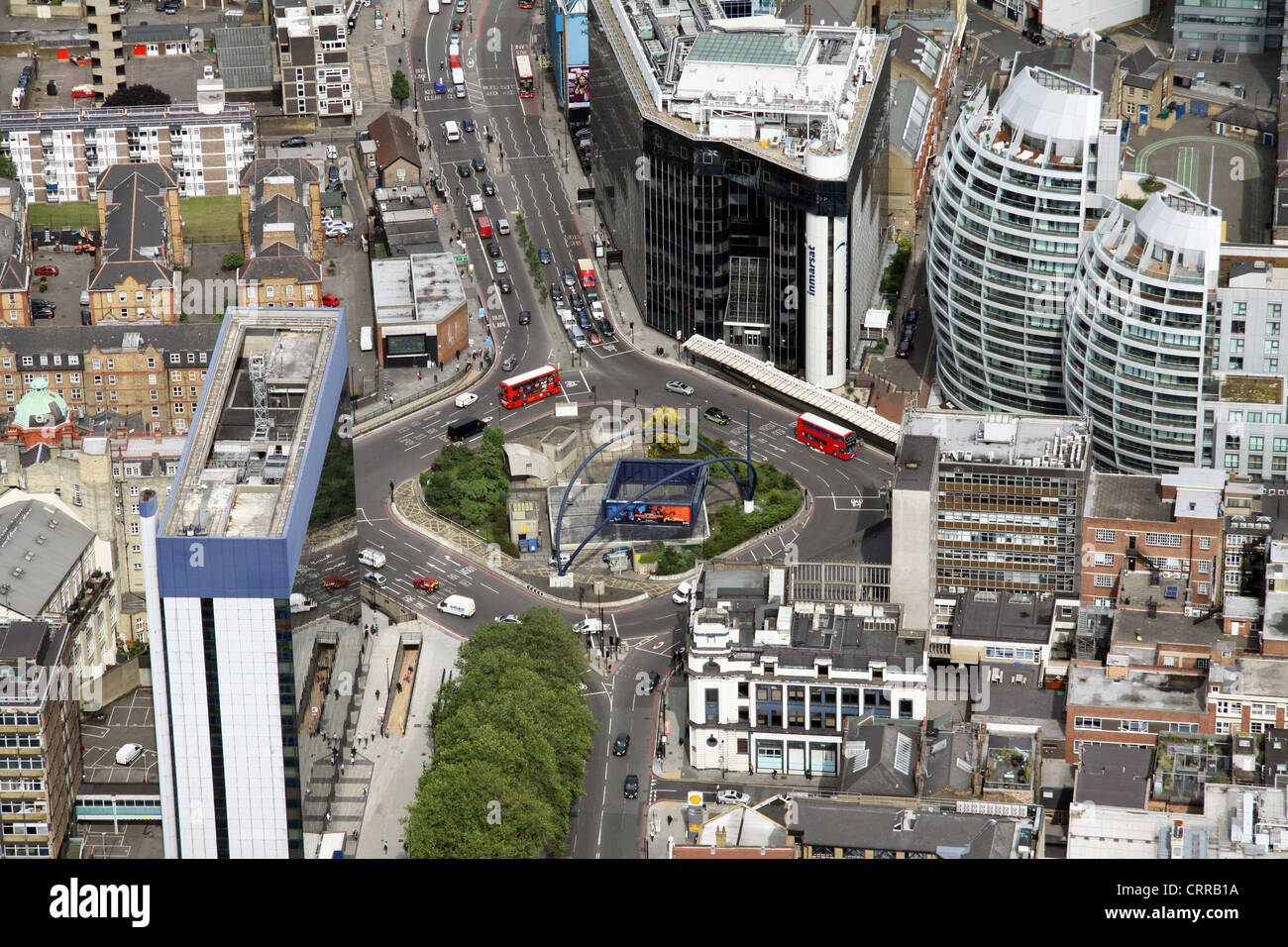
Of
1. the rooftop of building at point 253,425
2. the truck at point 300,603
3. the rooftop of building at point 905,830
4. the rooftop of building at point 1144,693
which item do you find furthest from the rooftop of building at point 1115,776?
the rooftop of building at point 253,425

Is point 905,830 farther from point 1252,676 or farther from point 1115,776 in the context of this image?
point 1252,676

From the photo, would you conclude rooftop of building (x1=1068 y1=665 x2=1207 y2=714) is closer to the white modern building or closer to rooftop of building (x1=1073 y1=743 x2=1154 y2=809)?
rooftop of building (x1=1073 y1=743 x2=1154 y2=809)

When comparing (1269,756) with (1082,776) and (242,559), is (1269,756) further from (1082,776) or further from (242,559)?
(242,559)

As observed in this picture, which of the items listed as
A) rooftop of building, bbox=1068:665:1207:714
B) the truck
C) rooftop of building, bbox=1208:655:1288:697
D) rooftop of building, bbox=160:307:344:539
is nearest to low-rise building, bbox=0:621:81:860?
the truck

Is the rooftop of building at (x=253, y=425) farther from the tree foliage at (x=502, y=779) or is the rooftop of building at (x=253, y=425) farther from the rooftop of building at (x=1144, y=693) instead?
the rooftop of building at (x=1144, y=693)

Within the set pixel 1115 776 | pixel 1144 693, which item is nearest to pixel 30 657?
pixel 1115 776

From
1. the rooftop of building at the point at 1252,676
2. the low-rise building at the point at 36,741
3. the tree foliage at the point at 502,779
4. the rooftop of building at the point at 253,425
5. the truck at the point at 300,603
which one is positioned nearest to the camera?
the rooftop of building at the point at 253,425
